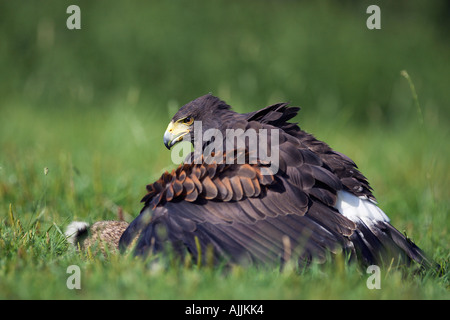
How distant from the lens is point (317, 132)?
853 centimetres

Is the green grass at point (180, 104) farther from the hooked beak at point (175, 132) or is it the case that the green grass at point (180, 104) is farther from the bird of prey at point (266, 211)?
the hooked beak at point (175, 132)

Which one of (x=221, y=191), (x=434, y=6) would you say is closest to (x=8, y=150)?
(x=221, y=191)

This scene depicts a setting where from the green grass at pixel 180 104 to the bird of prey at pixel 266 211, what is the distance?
0.14 metres

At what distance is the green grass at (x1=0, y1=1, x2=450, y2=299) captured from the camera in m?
3.21

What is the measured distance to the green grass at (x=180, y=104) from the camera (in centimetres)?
321

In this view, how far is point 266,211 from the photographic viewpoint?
3.52m

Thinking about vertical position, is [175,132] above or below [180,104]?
below

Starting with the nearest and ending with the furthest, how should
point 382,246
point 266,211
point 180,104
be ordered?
point 266,211, point 382,246, point 180,104

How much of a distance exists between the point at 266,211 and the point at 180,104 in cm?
634

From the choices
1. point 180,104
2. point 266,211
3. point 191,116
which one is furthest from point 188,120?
point 180,104

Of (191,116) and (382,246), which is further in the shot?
(191,116)

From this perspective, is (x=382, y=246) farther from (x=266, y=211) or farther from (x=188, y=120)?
(x=188, y=120)

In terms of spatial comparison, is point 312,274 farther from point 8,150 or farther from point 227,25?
point 227,25
